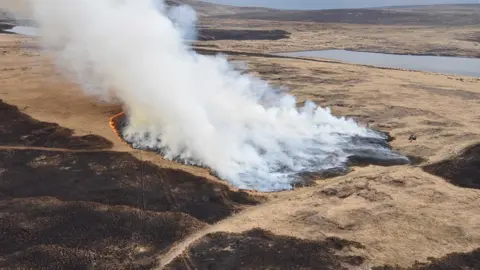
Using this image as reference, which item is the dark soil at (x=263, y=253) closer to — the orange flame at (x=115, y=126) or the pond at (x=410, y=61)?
the orange flame at (x=115, y=126)

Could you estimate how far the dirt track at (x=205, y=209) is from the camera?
536 inches

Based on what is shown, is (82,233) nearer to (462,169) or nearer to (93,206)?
(93,206)

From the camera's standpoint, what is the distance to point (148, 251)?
13930 mm

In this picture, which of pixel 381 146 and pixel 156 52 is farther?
pixel 156 52

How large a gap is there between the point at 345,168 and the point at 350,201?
11.5ft

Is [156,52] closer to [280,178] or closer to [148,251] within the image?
[280,178]

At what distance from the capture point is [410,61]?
58.2 meters

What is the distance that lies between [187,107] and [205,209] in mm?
7011

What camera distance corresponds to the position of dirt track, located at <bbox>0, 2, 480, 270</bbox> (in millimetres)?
13617

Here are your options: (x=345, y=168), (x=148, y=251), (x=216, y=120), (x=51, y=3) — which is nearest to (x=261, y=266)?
(x=148, y=251)

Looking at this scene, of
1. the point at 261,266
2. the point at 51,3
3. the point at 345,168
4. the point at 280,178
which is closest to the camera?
the point at 261,266

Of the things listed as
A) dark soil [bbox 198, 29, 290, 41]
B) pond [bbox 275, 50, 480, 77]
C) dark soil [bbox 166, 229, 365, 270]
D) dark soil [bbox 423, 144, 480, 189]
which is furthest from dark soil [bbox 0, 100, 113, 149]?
dark soil [bbox 198, 29, 290, 41]

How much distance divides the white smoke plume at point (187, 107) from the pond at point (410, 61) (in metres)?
28.4

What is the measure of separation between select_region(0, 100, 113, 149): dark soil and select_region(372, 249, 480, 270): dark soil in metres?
13.9
